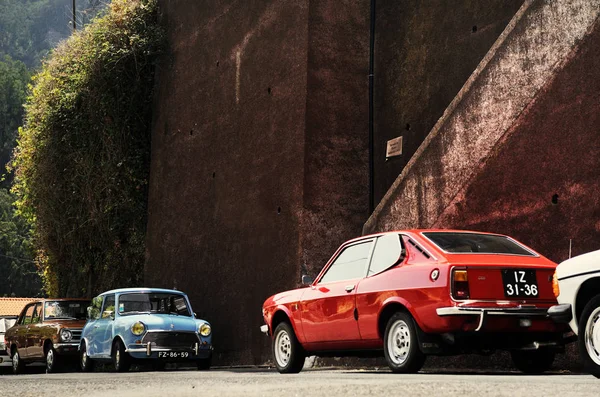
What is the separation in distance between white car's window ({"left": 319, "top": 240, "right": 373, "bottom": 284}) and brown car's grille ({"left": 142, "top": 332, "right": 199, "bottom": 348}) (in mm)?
5486

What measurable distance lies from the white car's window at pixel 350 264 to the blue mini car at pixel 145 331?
5.51 metres

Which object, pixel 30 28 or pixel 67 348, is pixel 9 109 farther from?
pixel 67 348

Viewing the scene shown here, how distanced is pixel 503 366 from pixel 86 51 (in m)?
17.4

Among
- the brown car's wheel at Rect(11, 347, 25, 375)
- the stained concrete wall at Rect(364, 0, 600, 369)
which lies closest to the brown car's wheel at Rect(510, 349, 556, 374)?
the stained concrete wall at Rect(364, 0, 600, 369)

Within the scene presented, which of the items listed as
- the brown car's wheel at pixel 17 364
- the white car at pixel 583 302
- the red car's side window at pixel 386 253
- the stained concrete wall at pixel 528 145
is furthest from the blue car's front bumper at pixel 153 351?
the white car at pixel 583 302

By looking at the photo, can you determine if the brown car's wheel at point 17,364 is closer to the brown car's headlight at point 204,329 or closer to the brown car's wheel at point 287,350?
the brown car's headlight at point 204,329

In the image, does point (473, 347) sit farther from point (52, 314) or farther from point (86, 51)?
point (86, 51)

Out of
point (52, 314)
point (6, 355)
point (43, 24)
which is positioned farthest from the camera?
point (43, 24)

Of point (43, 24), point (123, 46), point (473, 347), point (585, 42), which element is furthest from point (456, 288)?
point (43, 24)

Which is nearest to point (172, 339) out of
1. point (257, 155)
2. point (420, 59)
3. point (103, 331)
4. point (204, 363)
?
point (204, 363)

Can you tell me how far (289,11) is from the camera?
18094 millimetres

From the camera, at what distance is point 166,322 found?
16.5m

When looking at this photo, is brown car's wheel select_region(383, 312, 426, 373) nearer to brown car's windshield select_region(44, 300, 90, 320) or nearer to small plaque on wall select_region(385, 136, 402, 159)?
small plaque on wall select_region(385, 136, 402, 159)

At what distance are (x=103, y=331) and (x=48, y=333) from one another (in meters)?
3.76
